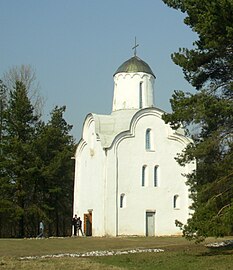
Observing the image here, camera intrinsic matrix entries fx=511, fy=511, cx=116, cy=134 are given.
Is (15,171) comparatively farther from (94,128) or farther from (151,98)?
(151,98)

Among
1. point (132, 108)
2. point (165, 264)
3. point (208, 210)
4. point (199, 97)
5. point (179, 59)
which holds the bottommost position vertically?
point (165, 264)

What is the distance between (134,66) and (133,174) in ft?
29.1

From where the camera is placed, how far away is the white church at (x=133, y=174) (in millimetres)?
34062

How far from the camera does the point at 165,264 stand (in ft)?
55.8

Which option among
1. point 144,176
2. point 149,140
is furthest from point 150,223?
point 149,140

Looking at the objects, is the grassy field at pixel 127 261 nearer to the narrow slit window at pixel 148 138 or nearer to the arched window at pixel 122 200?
the arched window at pixel 122 200

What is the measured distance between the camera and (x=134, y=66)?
38.9 m

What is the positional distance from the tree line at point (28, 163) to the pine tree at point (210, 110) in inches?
861

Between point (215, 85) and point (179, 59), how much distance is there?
5.36ft

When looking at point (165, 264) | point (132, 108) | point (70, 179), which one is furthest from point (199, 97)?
point (70, 179)

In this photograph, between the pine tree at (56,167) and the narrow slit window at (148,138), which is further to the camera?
the pine tree at (56,167)

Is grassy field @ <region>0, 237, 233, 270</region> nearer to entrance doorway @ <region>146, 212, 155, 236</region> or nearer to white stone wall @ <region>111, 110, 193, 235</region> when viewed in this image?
white stone wall @ <region>111, 110, 193, 235</region>

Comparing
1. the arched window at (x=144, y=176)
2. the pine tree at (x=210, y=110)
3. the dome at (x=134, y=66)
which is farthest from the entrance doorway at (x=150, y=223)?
the pine tree at (x=210, y=110)

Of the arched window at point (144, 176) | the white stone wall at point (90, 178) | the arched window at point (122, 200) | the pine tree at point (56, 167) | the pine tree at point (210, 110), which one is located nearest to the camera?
the pine tree at point (210, 110)
